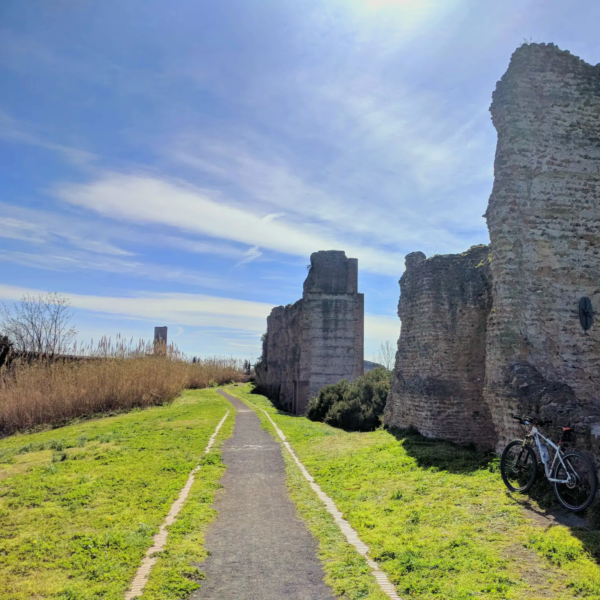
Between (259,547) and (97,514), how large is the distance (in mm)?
2619

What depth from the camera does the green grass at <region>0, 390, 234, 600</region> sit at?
15.3 ft

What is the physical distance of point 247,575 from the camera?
4785mm

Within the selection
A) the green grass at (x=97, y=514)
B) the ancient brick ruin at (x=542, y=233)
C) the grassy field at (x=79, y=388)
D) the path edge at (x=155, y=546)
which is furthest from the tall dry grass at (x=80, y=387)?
the ancient brick ruin at (x=542, y=233)

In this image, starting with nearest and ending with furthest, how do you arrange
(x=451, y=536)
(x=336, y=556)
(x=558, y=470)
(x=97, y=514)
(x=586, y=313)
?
1. (x=336, y=556)
2. (x=451, y=536)
3. (x=558, y=470)
4. (x=97, y=514)
5. (x=586, y=313)

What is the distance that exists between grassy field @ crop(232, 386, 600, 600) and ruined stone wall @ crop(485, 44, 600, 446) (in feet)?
5.52

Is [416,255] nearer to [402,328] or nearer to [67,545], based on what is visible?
[402,328]

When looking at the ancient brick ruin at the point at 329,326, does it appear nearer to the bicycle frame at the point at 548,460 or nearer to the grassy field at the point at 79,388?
the grassy field at the point at 79,388

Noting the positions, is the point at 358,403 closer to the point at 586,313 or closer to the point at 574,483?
the point at 586,313

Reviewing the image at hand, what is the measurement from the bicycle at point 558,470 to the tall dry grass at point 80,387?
1802 centimetres

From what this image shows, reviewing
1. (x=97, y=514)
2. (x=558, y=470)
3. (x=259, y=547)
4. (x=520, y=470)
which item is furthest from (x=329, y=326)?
(x=259, y=547)

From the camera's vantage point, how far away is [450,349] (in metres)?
11.8

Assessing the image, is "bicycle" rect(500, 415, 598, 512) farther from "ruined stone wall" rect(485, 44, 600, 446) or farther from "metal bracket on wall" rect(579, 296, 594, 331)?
"metal bracket on wall" rect(579, 296, 594, 331)

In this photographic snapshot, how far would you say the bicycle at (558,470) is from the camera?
5777 mm

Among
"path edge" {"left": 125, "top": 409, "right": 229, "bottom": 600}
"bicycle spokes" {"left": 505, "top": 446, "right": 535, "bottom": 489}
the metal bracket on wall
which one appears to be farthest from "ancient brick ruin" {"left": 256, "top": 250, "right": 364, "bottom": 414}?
"bicycle spokes" {"left": 505, "top": 446, "right": 535, "bottom": 489}
